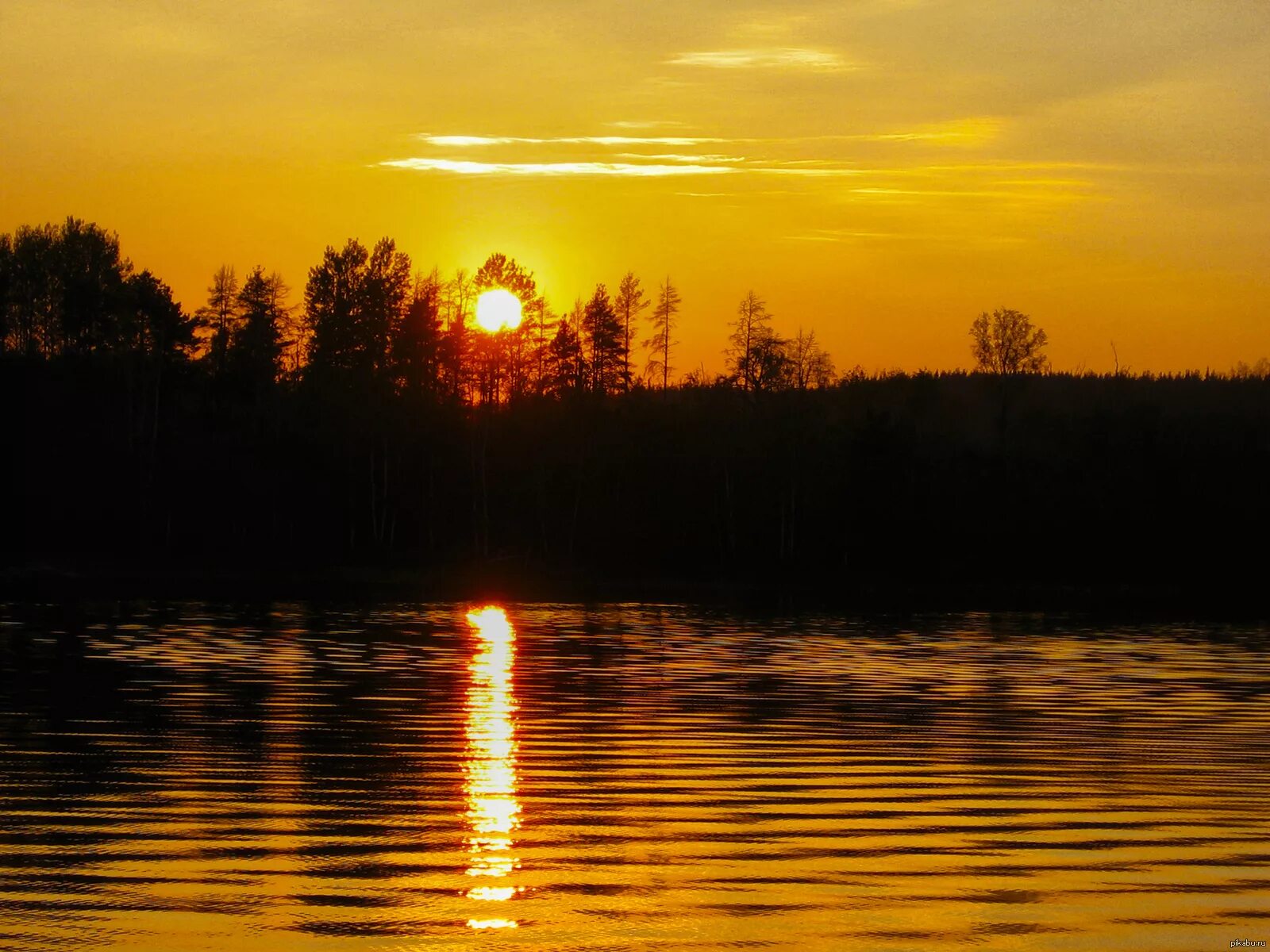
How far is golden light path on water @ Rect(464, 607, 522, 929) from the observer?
10.4 meters

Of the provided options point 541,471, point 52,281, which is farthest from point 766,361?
point 52,281

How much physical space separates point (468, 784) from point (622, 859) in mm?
3667

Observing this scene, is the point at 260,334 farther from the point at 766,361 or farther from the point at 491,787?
the point at 491,787

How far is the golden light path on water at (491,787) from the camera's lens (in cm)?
1041

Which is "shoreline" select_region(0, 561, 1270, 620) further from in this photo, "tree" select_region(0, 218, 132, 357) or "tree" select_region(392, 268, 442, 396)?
"tree" select_region(0, 218, 132, 357)

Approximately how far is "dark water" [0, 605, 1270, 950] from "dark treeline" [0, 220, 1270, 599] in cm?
5521

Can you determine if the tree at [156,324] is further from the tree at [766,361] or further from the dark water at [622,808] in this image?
the dark water at [622,808]

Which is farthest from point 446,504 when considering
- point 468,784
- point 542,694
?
point 468,784

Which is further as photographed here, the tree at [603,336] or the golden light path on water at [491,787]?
the tree at [603,336]

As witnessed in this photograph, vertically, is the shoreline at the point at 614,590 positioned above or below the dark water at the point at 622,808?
below

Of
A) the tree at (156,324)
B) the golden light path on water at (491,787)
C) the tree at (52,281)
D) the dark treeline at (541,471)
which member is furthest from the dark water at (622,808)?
the tree at (52,281)

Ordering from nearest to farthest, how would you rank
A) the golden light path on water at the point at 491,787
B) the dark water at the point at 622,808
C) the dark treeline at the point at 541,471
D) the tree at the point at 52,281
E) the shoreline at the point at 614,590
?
the dark water at the point at 622,808, the golden light path on water at the point at 491,787, the shoreline at the point at 614,590, the dark treeline at the point at 541,471, the tree at the point at 52,281

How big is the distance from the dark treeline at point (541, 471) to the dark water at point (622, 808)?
181 feet

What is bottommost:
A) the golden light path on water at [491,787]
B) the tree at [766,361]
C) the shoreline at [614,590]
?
the shoreline at [614,590]
